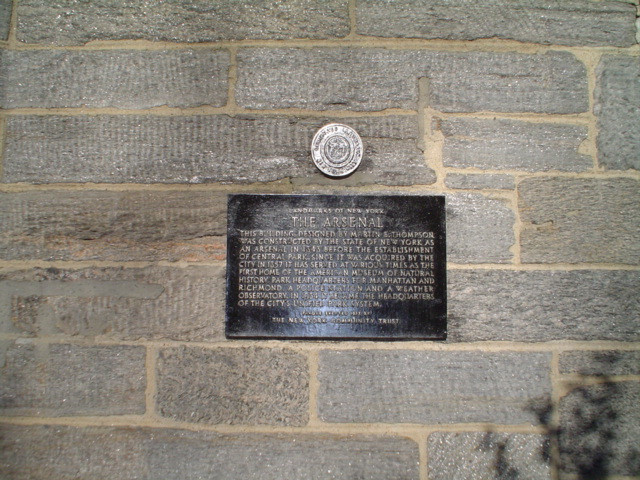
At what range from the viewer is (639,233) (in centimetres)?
219

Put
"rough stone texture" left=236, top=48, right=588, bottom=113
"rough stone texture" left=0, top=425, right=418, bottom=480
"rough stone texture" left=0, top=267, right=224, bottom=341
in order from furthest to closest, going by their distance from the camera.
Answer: "rough stone texture" left=236, top=48, right=588, bottom=113 < "rough stone texture" left=0, top=267, right=224, bottom=341 < "rough stone texture" left=0, top=425, right=418, bottom=480

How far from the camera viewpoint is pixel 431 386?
6.86 ft

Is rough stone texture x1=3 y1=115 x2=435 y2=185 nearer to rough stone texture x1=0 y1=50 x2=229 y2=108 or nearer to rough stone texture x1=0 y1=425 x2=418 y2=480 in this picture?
rough stone texture x1=0 y1=50 x2=229 y2=108

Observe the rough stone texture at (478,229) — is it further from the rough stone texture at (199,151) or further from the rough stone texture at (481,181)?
the rough stone texture at (199,151)

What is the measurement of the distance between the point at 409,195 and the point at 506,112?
0.72 metres

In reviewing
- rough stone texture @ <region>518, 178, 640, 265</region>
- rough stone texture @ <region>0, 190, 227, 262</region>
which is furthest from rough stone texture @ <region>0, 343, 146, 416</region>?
rough stone texture @ <region>518, 178, 640, 265</region>

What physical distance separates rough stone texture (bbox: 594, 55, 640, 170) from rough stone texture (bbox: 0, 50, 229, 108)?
205cm

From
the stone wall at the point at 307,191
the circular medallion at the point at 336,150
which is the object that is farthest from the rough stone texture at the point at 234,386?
the circular medallion at the point at 336,150

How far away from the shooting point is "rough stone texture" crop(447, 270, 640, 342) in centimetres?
213

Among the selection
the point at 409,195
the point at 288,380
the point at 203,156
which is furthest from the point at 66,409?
the point at 409,195

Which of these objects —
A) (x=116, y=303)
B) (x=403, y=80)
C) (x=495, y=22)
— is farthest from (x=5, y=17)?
(x=495, y=22)

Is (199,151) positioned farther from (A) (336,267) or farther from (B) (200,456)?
(B) (200,456)

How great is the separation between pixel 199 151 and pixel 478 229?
1541mm

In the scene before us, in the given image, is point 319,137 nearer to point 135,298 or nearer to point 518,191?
point 518,191
